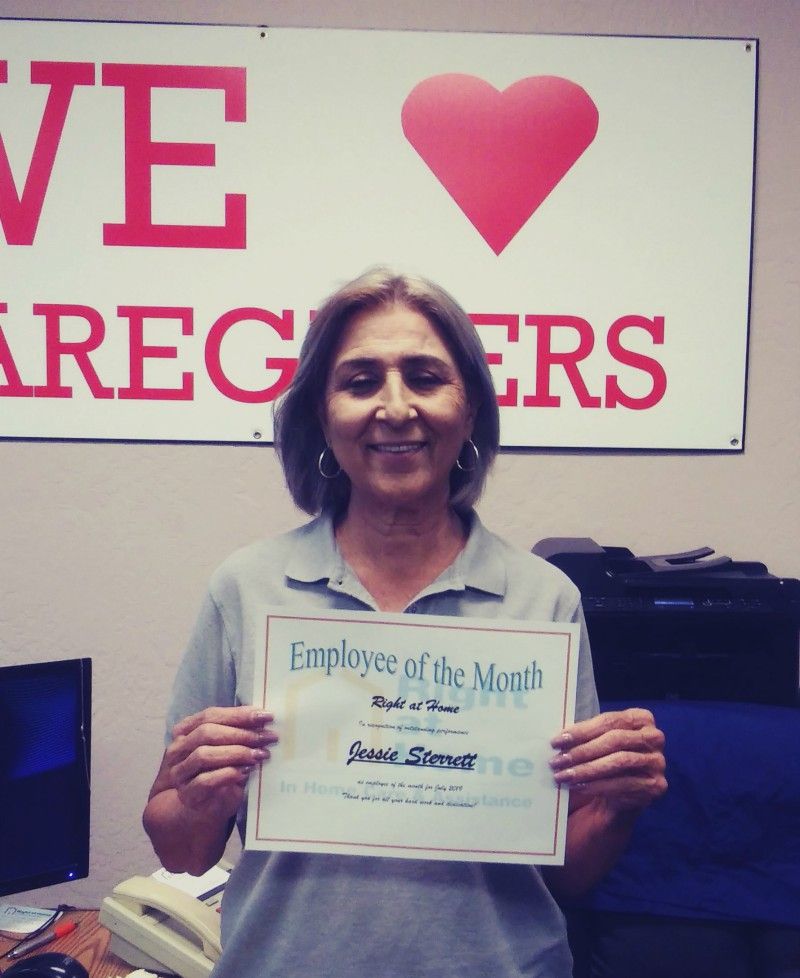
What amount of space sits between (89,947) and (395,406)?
1148 mm

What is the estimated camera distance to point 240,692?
2.88ft

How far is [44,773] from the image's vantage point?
4.05 ft

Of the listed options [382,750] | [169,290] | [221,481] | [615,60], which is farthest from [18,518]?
[615,60]

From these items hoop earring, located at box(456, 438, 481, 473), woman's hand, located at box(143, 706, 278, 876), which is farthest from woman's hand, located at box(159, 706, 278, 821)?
hoop earring, located at box(456, 438, 481, 473)

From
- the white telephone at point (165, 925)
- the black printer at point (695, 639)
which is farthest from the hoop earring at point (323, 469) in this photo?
the white telephone at point (165, 925)

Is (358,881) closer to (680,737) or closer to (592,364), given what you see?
(680,737)

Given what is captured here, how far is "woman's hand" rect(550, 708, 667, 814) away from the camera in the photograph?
0.81 m

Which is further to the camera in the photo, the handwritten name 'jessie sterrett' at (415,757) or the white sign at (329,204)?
the white sign at (329,204)

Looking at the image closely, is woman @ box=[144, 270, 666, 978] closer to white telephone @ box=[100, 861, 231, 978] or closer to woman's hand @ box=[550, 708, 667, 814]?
woman's hand @ box=[550, 708, 667, 814]

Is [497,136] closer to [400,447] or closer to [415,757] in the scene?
[400,447]

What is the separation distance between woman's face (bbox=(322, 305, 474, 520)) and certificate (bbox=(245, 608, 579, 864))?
7.1 inches

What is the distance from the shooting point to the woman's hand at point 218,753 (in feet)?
2.59

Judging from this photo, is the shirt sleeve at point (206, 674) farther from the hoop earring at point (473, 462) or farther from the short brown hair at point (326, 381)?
the hoop earring at point (473, 462)

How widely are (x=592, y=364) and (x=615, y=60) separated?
2.03 ft
